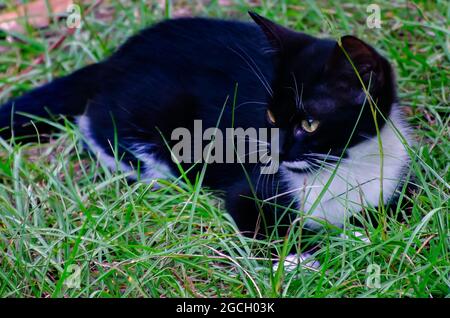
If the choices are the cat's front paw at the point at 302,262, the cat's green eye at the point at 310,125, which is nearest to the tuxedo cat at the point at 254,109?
the cat's green eye at the point at 310,125

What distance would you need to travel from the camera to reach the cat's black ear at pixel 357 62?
89.7 inches

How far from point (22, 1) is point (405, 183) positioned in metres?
2.55

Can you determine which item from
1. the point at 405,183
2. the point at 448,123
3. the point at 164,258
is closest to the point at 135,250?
the point at 164,258

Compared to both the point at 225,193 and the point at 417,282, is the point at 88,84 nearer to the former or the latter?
the point at 225,193

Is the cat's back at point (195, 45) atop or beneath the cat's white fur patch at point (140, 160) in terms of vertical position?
atop

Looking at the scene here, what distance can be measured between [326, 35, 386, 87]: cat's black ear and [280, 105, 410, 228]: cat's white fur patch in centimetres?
20

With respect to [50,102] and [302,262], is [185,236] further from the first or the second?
[50,102]

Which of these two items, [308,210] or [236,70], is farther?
[236,70]

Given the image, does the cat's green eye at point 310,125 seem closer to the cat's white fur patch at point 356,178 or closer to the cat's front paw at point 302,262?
the cat's white fur patch at point 356,178

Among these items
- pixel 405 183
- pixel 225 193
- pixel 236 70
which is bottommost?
pixel 225 193

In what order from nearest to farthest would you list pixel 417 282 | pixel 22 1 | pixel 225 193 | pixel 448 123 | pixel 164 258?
pixel 417 282 < pixel 164 258 < pixel 225 193 < pixel 448 123 < pixel 22 1

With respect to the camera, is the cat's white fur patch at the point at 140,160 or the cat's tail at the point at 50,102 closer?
the cat's white fur patch at the point at 140,160

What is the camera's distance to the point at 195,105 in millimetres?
2982

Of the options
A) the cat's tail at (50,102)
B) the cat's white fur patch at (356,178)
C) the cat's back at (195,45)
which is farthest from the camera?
the cat's tail at (50,102)
